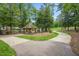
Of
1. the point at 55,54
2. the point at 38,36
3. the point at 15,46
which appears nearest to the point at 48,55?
the point at 55,54

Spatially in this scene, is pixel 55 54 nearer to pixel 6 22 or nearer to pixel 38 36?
pixel 38 36

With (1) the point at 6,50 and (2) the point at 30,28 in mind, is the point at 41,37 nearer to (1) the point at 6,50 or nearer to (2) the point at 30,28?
(2) the point at 30,28

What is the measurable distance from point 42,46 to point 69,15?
566 mm

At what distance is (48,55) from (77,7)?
754mm

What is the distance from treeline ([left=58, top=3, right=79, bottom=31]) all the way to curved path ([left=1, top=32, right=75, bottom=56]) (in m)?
0.16

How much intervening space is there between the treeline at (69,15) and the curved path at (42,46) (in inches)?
6.1

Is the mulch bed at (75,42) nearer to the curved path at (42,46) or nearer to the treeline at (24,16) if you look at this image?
the curved path at (42,46)

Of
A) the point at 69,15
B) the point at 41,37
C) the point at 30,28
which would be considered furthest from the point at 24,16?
the point at 69,15

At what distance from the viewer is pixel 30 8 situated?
271cm

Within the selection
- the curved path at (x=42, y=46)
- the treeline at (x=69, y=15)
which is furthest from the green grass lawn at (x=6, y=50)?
the treeline at (x=69, y=15)

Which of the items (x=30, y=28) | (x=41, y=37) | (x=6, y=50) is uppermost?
(x=30, y=28)

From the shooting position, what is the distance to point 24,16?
2.73 meters

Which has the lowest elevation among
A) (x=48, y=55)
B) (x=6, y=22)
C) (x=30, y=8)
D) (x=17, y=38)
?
(x=48, y=55)

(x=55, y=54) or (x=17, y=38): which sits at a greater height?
(x=17, y=38)
